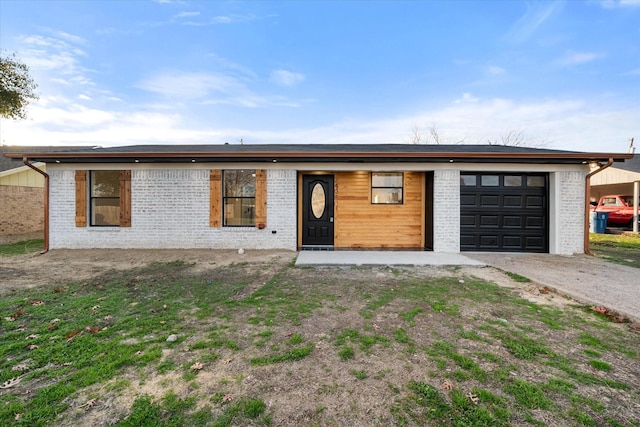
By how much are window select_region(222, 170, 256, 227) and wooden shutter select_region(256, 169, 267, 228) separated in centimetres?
17

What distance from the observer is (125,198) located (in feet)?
26.8

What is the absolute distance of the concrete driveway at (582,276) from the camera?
4.02 meters

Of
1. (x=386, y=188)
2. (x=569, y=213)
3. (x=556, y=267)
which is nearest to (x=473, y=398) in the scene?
(x=556, y=267)

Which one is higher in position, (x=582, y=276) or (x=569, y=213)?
(x=569, y=213)

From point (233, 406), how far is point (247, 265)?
4.65 m

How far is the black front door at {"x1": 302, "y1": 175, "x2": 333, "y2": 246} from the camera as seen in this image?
8.69 meters

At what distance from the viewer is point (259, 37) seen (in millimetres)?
13789

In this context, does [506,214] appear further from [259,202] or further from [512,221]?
[259,202]

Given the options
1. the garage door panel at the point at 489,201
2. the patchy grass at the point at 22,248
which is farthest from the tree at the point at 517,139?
the patchy grass at the point at 22,248

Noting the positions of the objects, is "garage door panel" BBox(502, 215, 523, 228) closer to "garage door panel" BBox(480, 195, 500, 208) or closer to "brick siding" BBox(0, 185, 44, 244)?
Result: "garage door panel" BBox(480, 195, 500, 208)

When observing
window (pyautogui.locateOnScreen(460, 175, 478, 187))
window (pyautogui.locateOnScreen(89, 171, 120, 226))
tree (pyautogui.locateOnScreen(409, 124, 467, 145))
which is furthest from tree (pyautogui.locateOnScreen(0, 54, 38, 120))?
tree (pyautogui.locateOnScreen(409, 124, 467, 145))

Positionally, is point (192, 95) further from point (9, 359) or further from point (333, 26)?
point (9, 359)

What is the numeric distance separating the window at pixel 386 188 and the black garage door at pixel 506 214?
5.98 ft

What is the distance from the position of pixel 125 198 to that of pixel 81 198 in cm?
127
